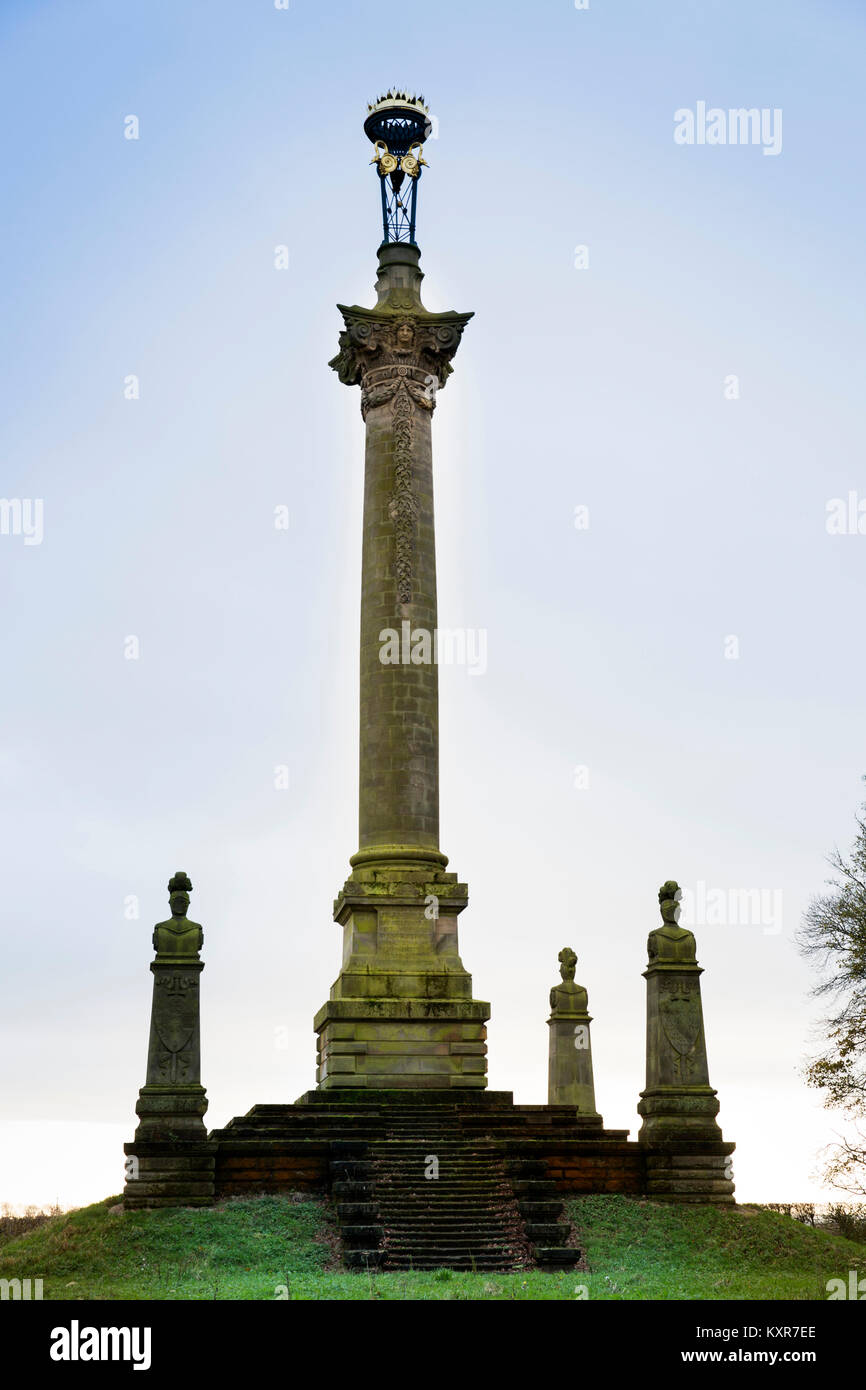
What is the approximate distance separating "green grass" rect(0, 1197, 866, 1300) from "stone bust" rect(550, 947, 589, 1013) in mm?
11362

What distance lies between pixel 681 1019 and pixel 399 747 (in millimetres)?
8324

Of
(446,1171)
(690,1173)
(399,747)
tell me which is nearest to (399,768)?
(399,747)

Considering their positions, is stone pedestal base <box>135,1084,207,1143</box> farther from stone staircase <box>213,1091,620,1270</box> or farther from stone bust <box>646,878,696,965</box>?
stone bust <box>646,878,696,965</box>

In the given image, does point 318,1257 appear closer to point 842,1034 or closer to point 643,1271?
point 643,1271

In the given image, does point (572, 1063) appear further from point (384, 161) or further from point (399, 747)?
point (384, 161)

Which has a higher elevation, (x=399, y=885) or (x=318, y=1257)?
(x=399, y=885)

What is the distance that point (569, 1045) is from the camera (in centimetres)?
3594

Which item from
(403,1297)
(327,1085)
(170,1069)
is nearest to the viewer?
(403,1297)

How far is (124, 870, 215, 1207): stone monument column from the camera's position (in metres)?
24.2

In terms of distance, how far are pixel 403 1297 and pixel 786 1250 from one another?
25.3 feet
